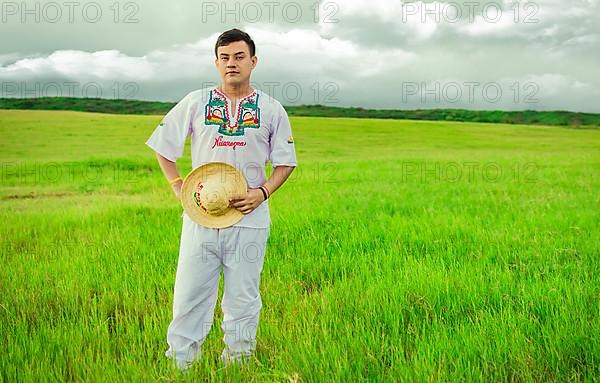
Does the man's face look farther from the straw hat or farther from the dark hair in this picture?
the straw hat

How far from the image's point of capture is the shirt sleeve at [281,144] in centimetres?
325

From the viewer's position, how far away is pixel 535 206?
27.2 feet

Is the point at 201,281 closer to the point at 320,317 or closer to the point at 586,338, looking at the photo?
the point at 320,317

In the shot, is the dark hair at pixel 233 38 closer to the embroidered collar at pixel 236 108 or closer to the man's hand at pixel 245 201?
the embroidered collar at pixel 236 108

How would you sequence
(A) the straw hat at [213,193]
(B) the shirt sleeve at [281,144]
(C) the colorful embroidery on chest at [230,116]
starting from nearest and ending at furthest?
(A) the straw hat at [213,193], (C) the colorful embroidery on chest at [230,116], (B) the shirt sleeve at [281,144]

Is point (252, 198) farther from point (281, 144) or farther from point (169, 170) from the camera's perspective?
point (169, 170)

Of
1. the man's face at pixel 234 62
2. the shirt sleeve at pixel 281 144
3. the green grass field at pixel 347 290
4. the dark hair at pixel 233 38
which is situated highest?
the dark hair at pixel 233 38

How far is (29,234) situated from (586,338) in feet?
21.0

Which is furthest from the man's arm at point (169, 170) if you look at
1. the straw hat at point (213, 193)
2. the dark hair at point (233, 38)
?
the dark hair at point (233, 38)

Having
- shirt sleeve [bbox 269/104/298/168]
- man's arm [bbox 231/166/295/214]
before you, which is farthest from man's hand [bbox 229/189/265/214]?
shirt sleeve [bbox 269/104/298/168]

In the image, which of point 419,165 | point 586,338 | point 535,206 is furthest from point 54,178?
point 586,338

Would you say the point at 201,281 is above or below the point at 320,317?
above

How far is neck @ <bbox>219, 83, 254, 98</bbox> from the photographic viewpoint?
124 inches

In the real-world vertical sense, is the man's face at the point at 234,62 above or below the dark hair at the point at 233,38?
below
